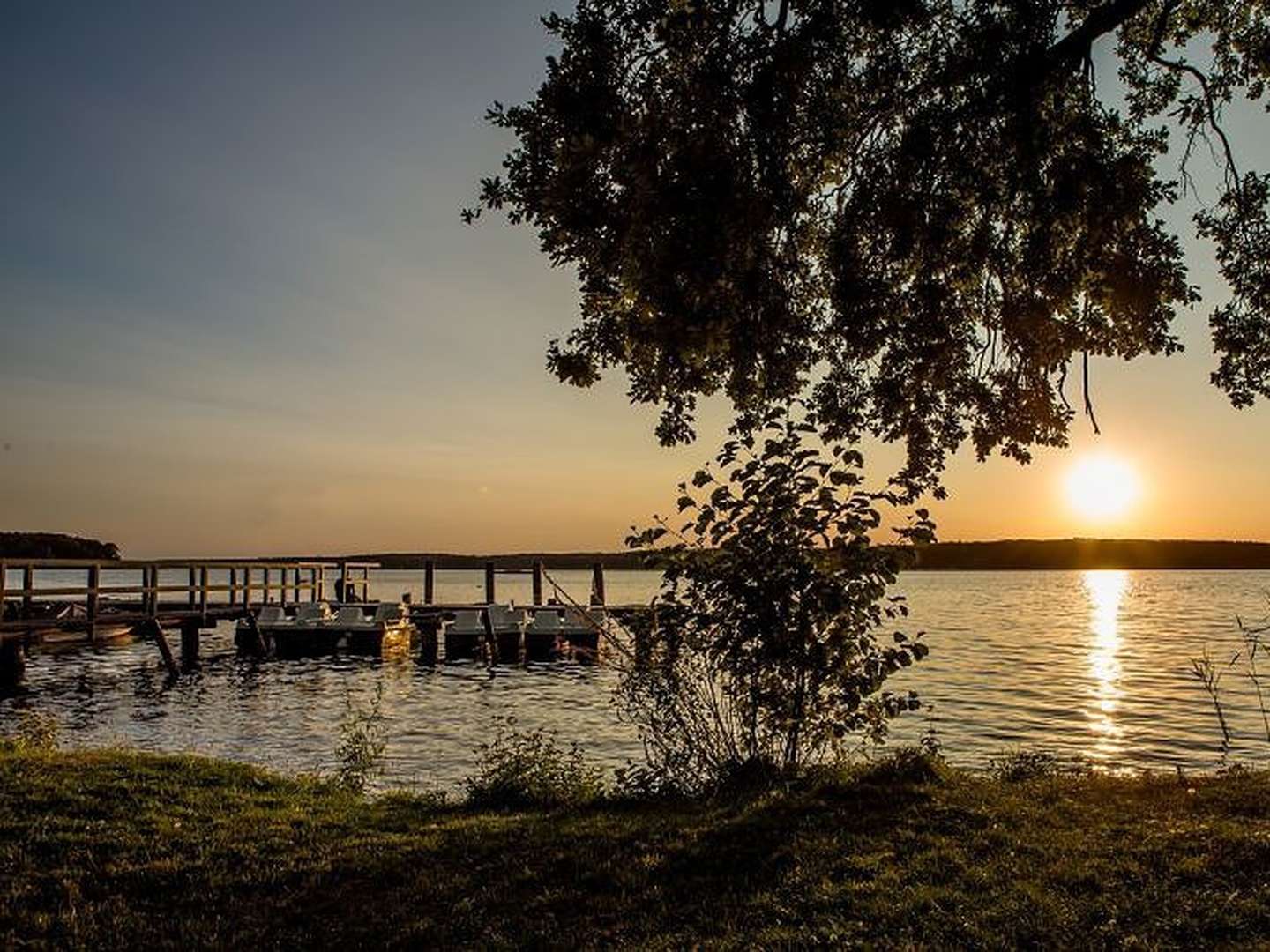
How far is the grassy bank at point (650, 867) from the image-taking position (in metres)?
6.65

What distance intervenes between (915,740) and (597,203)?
567 inches

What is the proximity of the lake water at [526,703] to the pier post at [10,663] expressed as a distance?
86 cm

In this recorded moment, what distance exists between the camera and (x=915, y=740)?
66.0ft

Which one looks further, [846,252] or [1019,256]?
[1019,256]

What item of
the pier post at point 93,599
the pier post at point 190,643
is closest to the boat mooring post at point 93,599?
the pier post at point 93,599

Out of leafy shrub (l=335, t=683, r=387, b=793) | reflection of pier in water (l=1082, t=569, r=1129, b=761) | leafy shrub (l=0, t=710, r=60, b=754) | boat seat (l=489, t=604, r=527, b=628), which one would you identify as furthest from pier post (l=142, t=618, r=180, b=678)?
reflection of pier in water (l=1082, t=569, r=1129, b=761)

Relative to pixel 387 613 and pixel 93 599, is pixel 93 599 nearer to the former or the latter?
pixel 93 599

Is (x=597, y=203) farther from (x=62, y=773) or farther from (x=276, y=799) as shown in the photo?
(x=62, y=773)

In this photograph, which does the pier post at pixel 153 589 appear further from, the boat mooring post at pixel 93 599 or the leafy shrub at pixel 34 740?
the leafy shrub at pixel 34 740

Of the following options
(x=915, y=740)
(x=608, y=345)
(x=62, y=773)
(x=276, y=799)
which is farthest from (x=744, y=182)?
(x=915, y=740)

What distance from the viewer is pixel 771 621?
416 inches

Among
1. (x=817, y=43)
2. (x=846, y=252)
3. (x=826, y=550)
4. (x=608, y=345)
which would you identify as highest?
(x=817, y=43)

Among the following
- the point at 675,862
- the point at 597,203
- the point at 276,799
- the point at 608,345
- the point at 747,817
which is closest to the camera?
the point at 675,862

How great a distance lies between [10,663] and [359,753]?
68.3 ft
